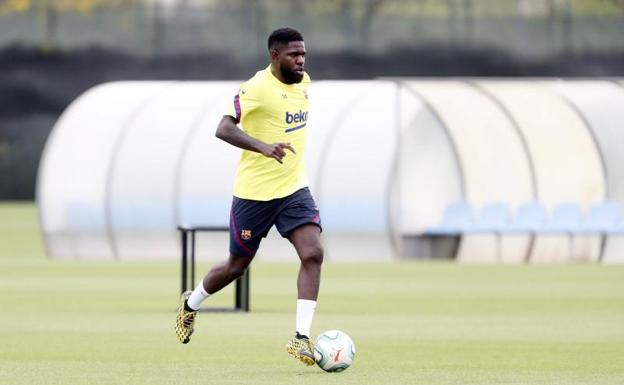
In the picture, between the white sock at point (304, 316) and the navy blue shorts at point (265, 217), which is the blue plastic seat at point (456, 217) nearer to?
the navy blue shorts at point (265, 217)

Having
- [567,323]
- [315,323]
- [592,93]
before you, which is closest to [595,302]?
[567,323]

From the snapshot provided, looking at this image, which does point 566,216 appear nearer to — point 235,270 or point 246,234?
point 235,270

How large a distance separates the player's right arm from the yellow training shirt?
0.20 m

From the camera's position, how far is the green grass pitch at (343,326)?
484 inches

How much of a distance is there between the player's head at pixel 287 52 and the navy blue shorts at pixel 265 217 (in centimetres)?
86

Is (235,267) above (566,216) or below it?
above

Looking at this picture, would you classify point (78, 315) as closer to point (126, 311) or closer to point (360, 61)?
point (126, 311)

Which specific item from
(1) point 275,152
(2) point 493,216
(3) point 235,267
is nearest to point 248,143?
(1) point 275,152

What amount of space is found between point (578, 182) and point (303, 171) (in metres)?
20.1

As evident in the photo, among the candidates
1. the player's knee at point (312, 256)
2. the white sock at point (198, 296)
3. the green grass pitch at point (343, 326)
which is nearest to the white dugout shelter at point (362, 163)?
the green grass pitch at point (343, 326)

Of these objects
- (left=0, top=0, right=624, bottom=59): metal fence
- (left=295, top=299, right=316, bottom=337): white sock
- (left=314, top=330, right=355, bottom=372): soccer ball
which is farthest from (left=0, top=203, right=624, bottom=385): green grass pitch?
Answer: (left=0, top=0, right=624, bottom=59): metal fence

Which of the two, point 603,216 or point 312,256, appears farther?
point 603,216

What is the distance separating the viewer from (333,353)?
1216 cm

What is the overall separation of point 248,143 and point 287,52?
780mm
